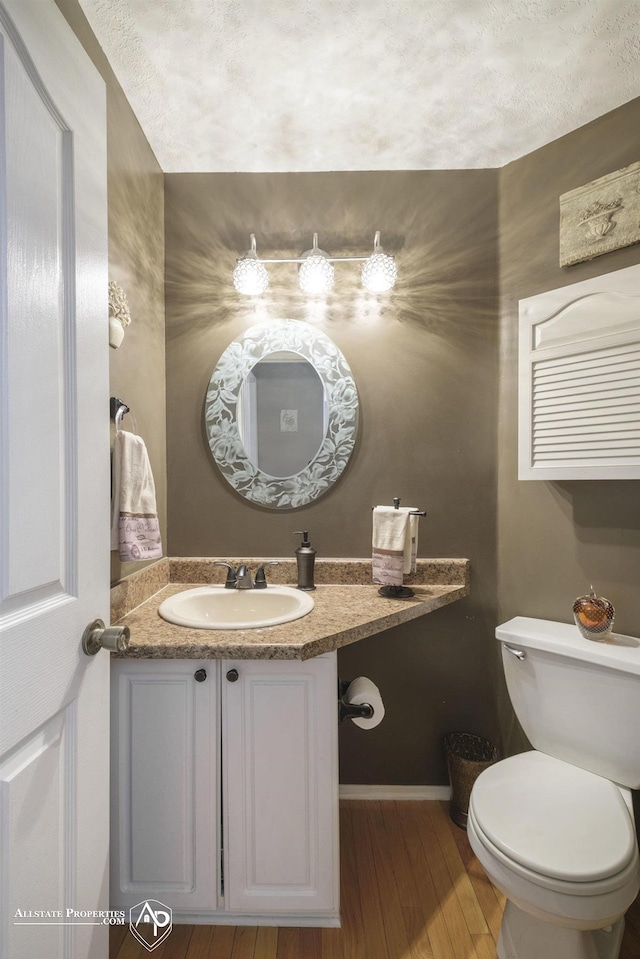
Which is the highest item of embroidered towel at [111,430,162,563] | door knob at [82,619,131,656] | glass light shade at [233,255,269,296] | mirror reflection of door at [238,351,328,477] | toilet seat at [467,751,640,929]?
glass light shade at [233,255,269,296]

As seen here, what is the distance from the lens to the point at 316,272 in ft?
5.67

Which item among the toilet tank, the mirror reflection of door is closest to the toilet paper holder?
the toilet tank

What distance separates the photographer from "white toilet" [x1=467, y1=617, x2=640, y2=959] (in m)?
1.02

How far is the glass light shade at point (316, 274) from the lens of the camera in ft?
5.67

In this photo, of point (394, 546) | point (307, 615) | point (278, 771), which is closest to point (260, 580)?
point (307, 615)

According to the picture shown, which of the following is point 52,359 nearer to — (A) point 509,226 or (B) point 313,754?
(B) point 313,754

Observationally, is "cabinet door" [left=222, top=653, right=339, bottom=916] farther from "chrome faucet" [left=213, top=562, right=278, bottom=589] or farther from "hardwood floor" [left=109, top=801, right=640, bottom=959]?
→ "chrome faucet" [left=213, top=562, right=278, bottom=589]

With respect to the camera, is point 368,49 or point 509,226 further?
point 509,226

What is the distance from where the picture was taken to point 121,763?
1.26 m

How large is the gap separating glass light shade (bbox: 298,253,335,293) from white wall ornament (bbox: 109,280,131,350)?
2.18 feet

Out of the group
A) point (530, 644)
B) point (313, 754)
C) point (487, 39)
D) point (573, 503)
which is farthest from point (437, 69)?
point (313, 754)

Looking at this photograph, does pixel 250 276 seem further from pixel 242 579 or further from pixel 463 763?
pixel 463 763

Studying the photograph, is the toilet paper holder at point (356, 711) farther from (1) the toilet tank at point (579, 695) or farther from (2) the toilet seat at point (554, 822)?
(1) the toilet tank at point (579, 695)

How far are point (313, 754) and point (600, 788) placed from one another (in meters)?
0.78
